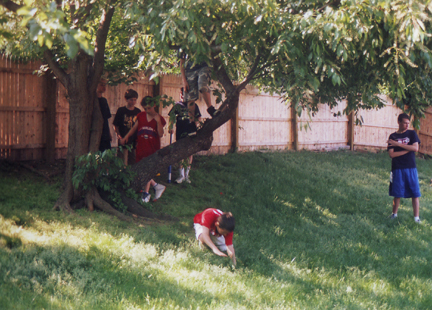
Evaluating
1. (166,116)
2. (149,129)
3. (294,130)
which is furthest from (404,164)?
(294,130)

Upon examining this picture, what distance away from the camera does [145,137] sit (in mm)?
7184

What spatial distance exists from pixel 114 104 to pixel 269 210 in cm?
385

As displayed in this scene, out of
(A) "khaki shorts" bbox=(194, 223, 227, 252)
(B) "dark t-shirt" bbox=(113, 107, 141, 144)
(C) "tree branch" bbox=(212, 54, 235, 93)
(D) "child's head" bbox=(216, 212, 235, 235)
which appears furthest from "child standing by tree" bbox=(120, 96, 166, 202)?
(D) "child's head" bbox=(216, 212, 235, 235)

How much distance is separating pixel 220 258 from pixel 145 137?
286 centimetres

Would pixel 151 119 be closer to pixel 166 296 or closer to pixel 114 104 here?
pixel 114 104

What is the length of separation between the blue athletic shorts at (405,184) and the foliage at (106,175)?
4.27 meters

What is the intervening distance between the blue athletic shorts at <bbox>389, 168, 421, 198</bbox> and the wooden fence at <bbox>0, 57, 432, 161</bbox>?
68.2 inches

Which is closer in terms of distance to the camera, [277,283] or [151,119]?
[277,283]

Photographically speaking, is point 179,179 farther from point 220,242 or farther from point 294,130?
point 294,130

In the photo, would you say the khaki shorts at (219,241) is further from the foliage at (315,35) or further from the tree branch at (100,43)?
the tree branch at (100,43)

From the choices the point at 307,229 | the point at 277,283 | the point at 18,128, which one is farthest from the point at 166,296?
the point at 18,128

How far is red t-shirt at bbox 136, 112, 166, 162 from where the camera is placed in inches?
281

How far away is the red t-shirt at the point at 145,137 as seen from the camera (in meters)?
7.14

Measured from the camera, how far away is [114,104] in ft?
29.9
